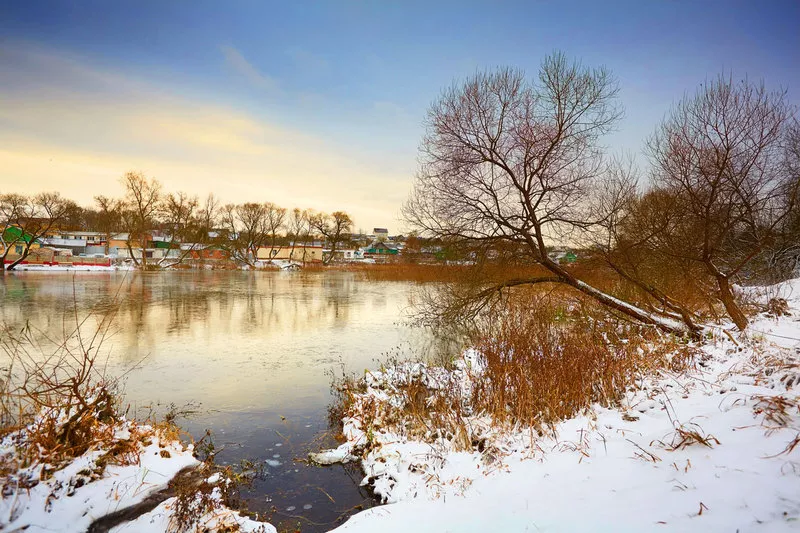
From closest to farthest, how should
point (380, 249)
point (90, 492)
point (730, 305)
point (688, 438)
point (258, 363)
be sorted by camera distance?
1. point (688, 438)
2. point (90, 492)
3. point (730, 305)
4. point (258, 363)
5. point (380, 249)

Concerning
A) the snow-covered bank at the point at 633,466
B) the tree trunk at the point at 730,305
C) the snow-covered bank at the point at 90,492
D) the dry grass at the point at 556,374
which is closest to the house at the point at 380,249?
the tree trunk at the point at 730,305

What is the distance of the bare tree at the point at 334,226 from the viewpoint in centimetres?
7902

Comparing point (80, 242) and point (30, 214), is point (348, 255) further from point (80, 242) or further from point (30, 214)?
point (30, 214)

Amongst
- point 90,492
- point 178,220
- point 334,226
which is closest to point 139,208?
point 178,220

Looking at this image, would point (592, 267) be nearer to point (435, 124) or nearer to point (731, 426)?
point (435, 124)

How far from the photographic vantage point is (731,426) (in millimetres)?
3748

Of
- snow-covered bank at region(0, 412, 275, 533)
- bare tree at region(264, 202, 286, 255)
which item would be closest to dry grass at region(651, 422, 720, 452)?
snow-covered bank at region(0, 412, 275, 533)

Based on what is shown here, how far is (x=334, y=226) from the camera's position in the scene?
81062mm

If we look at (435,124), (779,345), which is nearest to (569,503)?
(779,345)

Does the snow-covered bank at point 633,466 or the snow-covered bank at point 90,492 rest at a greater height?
the snow-covered bank at point 633,466

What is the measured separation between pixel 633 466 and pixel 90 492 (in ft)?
16.9

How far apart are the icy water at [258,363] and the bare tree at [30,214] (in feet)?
107

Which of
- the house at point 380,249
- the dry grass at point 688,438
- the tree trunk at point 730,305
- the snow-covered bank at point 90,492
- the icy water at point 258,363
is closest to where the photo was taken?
the dry grass at point 688,438

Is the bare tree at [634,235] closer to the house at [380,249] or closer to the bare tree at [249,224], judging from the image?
the bare tree at [249,224]
